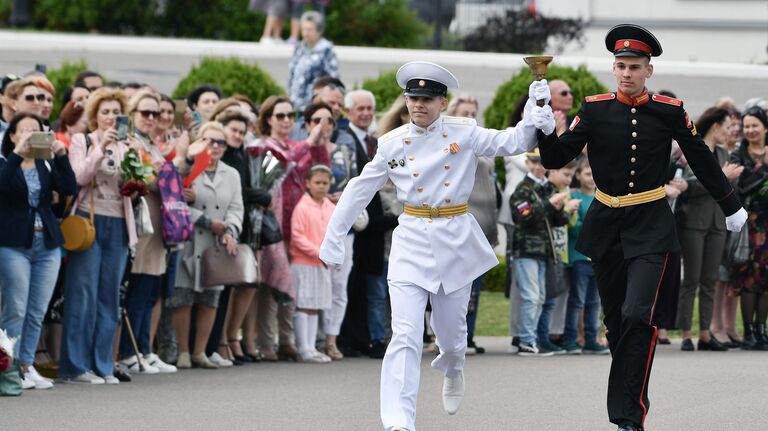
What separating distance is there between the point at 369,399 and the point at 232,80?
28.5 ft

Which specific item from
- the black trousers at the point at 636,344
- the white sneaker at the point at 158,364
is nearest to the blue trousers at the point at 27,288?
the white sneaker at the point at 158,364

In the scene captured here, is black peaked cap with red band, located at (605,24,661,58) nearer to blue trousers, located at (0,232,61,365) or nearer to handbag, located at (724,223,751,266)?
blue trousers, located at (0,232,61,365)

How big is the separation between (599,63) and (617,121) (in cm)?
1692

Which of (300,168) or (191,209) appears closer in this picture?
(191,209)

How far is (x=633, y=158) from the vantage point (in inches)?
384

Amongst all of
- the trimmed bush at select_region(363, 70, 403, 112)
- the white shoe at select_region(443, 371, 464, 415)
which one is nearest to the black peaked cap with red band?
the white shoe at select_region(443, 371, 464, 415)

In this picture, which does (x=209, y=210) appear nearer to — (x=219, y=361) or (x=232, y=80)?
(x=219, y=361)

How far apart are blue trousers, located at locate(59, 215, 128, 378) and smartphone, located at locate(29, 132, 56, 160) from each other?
94 cm

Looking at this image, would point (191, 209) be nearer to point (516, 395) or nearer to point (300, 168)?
point (300, 168)

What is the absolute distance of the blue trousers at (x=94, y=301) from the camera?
39.9 ft

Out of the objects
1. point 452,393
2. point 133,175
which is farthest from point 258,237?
point 452,393

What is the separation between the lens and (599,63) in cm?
2653

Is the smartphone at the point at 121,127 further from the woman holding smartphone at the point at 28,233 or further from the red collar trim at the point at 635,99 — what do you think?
the red collar trim at the point at 635,99

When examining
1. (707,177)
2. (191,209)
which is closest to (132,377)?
(191,209)
